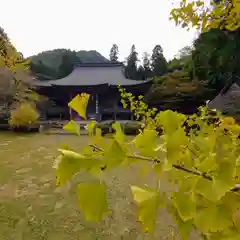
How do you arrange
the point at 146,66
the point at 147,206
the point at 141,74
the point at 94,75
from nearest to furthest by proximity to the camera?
the point at 147,206 → the point at 94,75 → the point at 141,74 → the point at 146,66

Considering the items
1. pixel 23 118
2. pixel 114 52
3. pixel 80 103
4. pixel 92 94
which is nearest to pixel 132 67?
Answer: pixel 92 94

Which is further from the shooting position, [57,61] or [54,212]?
[57,61]

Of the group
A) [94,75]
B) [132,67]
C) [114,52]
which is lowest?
[94,75]

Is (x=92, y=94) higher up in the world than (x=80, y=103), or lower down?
A: lower down

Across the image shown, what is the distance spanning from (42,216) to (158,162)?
336 centimetres

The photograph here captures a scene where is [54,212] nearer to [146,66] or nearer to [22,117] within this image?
[22,117]

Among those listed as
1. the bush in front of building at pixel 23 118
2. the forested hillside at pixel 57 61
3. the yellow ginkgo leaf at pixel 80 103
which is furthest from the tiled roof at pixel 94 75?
the yellow ginkgo leaf at pixel 80 103

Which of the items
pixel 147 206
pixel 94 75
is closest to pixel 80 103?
pixel 147 206

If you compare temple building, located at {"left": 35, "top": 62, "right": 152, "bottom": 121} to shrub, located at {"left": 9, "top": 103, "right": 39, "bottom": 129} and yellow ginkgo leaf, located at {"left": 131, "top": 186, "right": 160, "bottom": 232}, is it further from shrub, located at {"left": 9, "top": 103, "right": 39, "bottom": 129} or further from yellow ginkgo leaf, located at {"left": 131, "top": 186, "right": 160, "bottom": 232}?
yellow ginkgo leaf, located at {"left": 131, "top": 186, "right": 160, "bottom": 232}

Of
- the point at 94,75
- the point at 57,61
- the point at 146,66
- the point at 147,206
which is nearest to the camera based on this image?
the point at 147,206

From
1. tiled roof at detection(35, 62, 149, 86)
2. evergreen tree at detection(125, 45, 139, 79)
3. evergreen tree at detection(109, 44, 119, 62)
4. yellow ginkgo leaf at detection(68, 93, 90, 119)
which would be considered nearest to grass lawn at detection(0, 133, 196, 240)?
yellow ginkgo leaf at detection(68, 93, 90, 119)

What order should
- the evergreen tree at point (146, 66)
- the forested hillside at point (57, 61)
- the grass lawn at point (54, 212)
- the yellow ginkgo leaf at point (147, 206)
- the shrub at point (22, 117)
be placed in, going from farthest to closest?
the forested hillside at point (57, 61) < the evergreen tree at point (146, 66) < the shrub at point (22, 117) < the grass lawn at point (54, 212) < the yellow ginkgo leaf at point (147, 206)

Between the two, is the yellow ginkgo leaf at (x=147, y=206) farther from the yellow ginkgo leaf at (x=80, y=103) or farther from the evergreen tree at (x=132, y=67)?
the evergreen tree at (x=132, y=67)

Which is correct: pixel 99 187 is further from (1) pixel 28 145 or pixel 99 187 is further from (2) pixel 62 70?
(2) pixel 62 70
